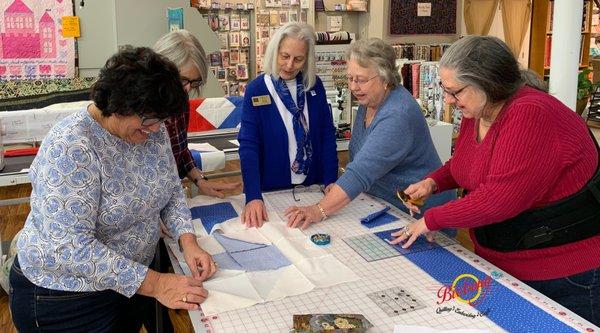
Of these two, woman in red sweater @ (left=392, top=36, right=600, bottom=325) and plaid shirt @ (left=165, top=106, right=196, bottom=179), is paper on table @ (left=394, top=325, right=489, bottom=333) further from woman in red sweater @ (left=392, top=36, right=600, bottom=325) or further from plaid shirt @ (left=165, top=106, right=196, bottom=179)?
plaid shirt @ (left=165, top=106, right=196, bottom=179)

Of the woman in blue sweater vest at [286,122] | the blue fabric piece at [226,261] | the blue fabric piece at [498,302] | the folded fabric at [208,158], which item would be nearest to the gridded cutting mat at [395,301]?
the blue fabric piece at [498,302]

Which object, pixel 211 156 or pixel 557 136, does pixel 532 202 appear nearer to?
pixel 557 136

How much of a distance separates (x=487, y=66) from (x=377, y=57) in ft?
2.39

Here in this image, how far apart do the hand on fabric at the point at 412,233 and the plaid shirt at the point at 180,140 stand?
3.27 feet

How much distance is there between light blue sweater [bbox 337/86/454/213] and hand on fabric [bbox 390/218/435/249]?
0.30 meters

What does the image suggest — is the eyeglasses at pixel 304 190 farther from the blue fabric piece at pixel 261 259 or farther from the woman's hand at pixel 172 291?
the woman's hand at pixel 172 291

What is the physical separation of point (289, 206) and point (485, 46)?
3.54 feet

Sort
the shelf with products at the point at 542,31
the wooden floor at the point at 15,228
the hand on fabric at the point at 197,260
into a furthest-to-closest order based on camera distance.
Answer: the shelf with products at the point at 542,31 < the wooden floor at the point at 15,228 < the hand on fabric at the point at 197,260

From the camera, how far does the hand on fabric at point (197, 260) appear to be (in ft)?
5.45

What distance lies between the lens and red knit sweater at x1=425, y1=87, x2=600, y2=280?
1.53 m

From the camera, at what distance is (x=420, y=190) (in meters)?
2.07

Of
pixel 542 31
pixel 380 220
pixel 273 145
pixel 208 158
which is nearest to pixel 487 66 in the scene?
pixel 380 220

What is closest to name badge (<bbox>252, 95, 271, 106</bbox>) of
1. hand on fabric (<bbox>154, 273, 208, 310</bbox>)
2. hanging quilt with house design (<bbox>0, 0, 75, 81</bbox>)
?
hand on fabric (<bbox>154, 273, 208, 310</bbox>)

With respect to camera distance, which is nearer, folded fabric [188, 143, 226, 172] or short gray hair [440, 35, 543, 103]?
short gray hair [440, 35, 543, 103]
